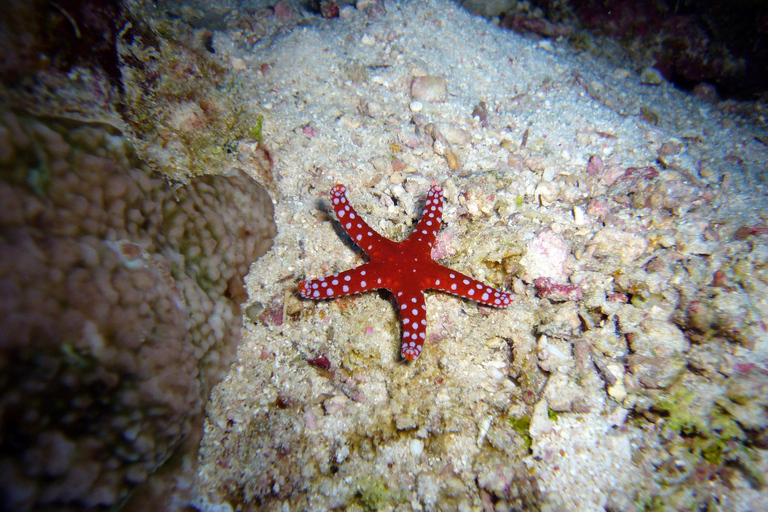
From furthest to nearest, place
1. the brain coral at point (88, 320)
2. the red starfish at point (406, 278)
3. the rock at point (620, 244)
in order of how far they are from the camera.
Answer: the rock at point (620, 244) < the red starfish at point (406, 278) < the brain coral at point (88, 320)

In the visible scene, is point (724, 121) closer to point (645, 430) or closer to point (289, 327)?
point (645, 430)

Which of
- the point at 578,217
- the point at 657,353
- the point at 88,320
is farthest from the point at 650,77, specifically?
the point at 88,320

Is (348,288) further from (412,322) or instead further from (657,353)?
(657,353)

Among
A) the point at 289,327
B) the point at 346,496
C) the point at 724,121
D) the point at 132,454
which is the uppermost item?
the point at 724,121

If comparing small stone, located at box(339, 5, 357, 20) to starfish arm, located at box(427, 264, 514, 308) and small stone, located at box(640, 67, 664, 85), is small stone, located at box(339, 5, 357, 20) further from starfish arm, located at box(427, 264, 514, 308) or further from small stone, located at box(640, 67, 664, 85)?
small stone, located at box(640, 67, 664, 85)

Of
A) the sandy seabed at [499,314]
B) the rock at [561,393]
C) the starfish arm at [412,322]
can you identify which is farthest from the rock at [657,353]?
the starfish arm at [412,322]

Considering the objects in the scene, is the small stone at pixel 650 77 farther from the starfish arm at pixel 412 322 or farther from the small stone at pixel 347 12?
the starfish arm at pixel 412 322

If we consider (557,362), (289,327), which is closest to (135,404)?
(289,327)
